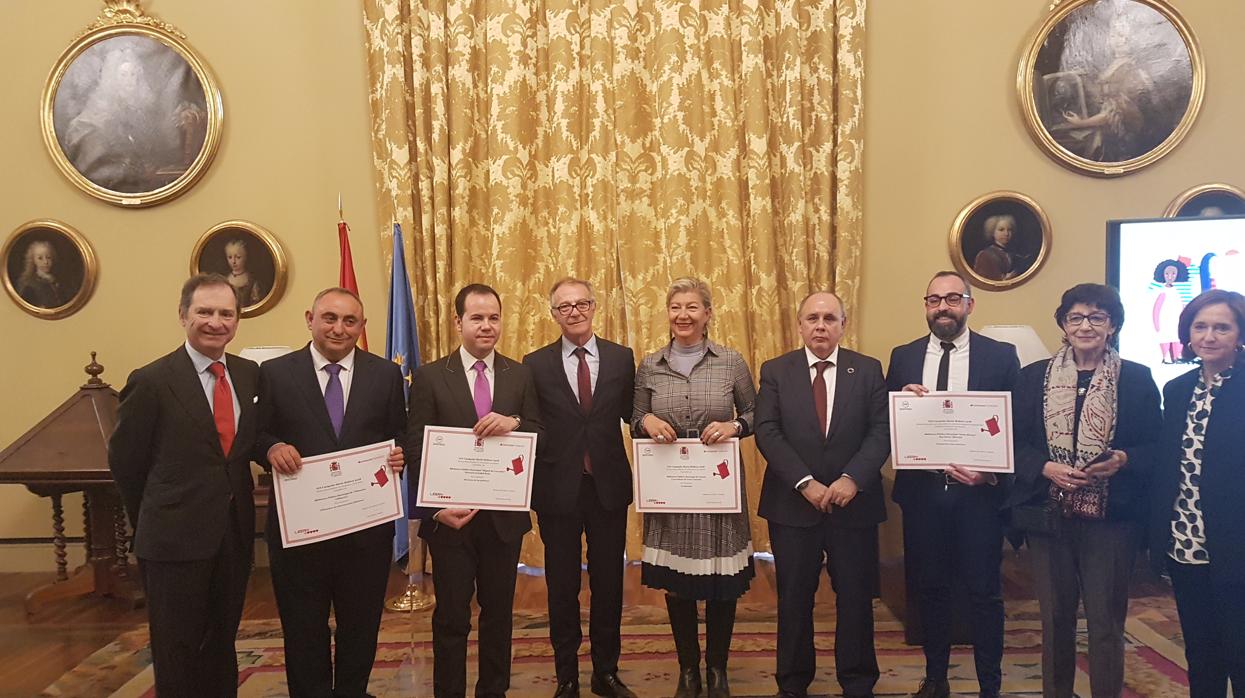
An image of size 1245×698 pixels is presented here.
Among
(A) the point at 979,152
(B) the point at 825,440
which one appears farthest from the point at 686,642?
(A) the point at 979,152

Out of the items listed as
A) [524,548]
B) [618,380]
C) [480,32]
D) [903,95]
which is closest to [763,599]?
[524,548]

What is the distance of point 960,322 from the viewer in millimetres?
3137

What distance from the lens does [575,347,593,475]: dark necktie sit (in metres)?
3.16

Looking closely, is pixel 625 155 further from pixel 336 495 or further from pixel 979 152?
pixel 336 495

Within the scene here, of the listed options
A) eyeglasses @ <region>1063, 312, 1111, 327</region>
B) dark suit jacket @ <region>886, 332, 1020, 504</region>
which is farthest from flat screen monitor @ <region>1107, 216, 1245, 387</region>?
eyeglasses @ <region>1063, 312, 1111, 327</region>

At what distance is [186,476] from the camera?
8.60 feet

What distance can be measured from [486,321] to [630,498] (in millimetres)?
968

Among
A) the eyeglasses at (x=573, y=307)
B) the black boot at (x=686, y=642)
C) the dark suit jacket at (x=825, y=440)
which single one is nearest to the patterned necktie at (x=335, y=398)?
the eyeglasses at (x=573, y=307)

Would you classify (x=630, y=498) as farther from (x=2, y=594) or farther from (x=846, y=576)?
(x=2, y=594)

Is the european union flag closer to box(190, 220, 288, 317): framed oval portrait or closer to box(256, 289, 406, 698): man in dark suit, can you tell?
box(256, 289, 406, 698): man in dark suit

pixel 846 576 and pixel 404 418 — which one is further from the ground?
pixel 404 418

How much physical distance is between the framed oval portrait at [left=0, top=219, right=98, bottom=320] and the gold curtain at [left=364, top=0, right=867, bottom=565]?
7.26 ft

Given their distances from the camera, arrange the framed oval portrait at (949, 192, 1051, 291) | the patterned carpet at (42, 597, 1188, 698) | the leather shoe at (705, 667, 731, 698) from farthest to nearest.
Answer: the framed oval portrait at (949, 192, 1051, 291), the patterned carpet at (42, 597, 1188, 698), the leather shoe at (705, 667, 731, 698)

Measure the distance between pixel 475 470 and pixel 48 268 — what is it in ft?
14.3
